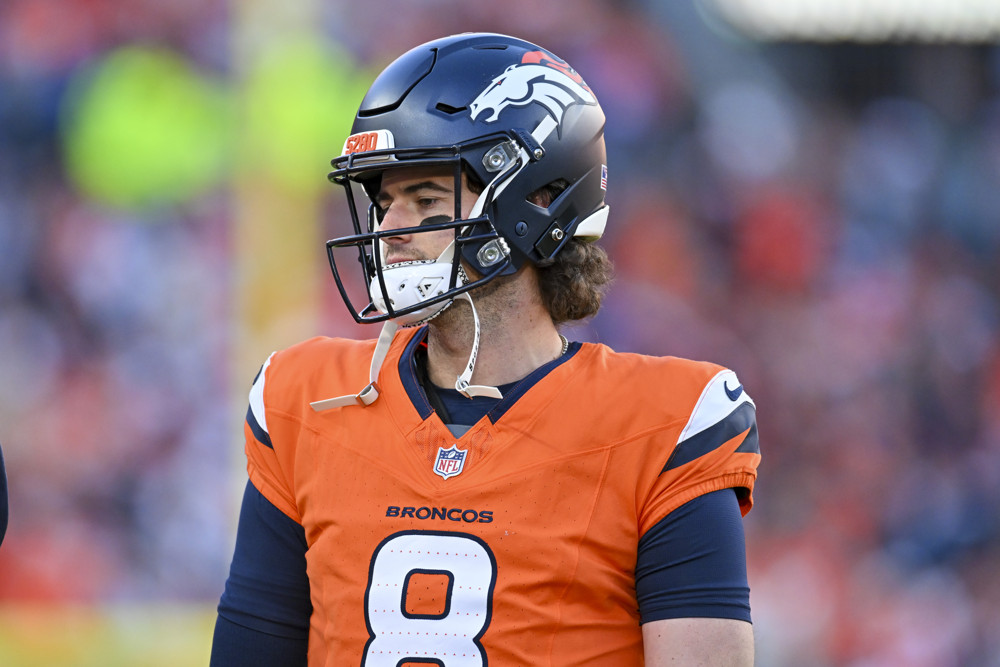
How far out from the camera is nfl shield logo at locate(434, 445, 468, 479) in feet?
4.58

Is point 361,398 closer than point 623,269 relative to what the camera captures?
Yes

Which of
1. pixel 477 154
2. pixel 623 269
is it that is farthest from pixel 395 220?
pixel 623 269

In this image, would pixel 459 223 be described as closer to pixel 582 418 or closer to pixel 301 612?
pixel 582 418

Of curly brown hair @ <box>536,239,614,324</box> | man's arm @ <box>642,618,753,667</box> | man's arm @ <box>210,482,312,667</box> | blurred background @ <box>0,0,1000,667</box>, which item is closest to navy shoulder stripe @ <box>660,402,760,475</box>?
man's arm @ <box>642,618,753,667</box>

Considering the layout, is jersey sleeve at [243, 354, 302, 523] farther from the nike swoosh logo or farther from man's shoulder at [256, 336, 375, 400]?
the nike swoosh logo

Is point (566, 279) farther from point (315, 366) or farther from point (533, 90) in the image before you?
point (315, 366)

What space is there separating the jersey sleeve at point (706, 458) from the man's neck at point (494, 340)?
245 millimetres

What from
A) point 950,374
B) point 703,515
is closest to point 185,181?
point 950,374

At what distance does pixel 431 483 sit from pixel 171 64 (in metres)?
3.66

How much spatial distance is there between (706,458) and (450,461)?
0.32m

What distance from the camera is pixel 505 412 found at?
1438mm

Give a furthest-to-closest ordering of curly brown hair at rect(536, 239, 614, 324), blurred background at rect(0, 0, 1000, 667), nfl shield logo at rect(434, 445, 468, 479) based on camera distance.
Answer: blurred background at rect(0, 0, 1000, 667) → curly brown hair at rect(536, 239, 614, 324) → nfl shield logo at rect(434, 445, 468, 479)

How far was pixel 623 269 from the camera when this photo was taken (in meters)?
4.66

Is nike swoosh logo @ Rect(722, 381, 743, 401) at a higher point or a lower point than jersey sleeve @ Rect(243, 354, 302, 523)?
higher
